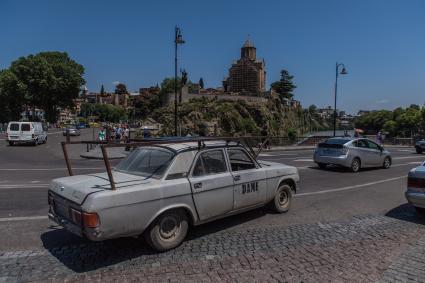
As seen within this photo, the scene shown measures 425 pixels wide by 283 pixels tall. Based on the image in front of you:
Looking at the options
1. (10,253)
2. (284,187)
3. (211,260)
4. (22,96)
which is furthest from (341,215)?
(22,96)

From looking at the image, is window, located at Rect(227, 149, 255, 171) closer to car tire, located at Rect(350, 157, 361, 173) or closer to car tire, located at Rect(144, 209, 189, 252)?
car tire, located at Rect(144, 209, 189, 252)

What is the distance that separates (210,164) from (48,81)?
63793 mm

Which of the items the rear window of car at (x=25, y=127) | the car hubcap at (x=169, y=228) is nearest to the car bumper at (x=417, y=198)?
the car hubcap at (x=169, y=228)

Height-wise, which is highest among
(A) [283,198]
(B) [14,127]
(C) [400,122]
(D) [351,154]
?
(C) [400,122]

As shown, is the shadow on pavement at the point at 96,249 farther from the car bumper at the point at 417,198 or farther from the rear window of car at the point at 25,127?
the rear window of car at the point at 25,127

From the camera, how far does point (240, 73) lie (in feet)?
439

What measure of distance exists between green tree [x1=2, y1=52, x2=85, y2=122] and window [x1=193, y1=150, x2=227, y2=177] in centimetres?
6249

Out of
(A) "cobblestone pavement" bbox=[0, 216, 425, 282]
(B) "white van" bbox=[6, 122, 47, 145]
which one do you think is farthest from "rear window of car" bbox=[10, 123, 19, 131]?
(A) "cobblestone pavement" bbox=[0, 216, 425, 282]

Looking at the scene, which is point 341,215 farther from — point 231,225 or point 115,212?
point 115,212

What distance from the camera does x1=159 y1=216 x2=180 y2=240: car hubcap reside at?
→ 534cm

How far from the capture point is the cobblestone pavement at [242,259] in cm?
457

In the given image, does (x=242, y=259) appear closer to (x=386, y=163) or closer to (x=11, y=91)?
(x=386, y=163)

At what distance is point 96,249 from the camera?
5484 millimetres

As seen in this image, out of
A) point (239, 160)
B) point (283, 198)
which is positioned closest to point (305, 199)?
point (283, 198)
